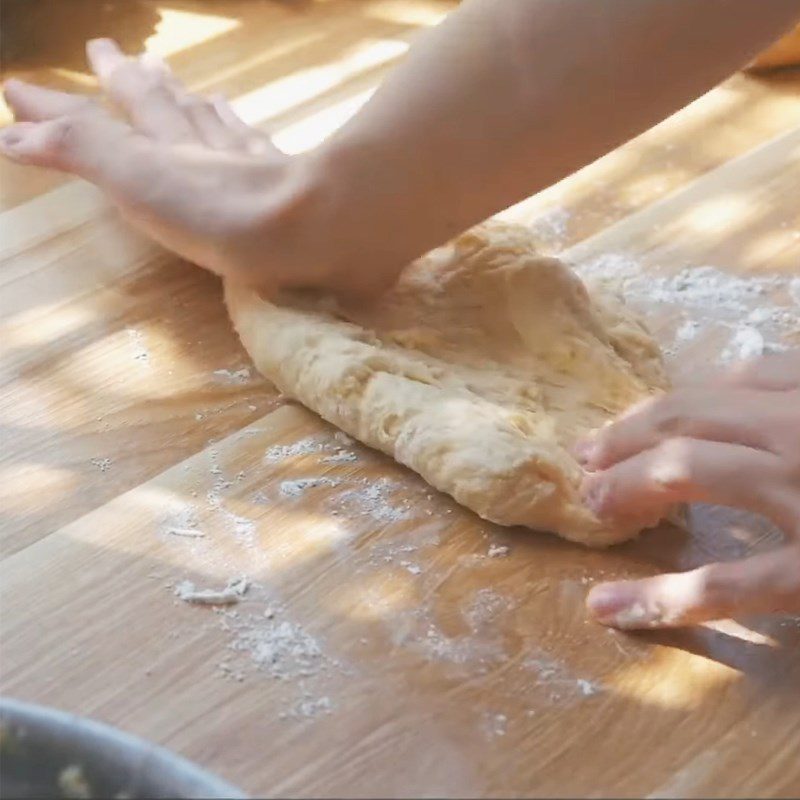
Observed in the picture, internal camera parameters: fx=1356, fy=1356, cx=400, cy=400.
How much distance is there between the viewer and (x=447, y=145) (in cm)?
106

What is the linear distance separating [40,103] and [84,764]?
826mm

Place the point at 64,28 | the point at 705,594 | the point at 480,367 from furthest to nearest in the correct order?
the point at 64,28, the point at 480,367, the point at 705,594

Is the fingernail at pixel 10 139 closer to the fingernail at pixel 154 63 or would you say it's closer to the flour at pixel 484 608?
the fingernail at pixel 154 63

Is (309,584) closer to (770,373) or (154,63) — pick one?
(770,373)

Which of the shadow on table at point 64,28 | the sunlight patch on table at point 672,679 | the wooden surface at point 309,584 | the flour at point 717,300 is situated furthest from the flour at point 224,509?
the shadow on table at point 64,28

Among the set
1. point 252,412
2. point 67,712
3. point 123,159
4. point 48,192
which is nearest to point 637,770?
point 67,712

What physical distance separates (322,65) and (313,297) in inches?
23.3

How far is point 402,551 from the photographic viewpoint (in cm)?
94

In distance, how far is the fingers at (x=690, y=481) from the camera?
859 millimetres

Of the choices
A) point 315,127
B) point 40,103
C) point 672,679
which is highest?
point 40,103

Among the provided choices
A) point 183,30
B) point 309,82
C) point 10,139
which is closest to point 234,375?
point 10,139

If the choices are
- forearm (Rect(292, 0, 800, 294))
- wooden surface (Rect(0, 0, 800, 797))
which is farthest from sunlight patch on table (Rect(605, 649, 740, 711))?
forearm (Rect(292, 0, 800, 294))

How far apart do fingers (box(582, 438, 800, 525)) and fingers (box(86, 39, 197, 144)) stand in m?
0.56

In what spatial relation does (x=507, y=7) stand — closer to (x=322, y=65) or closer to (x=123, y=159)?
(x=123, y=159)
